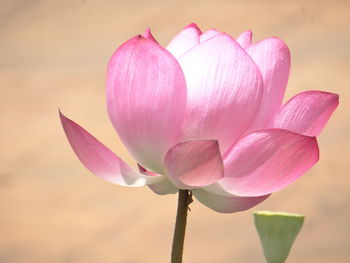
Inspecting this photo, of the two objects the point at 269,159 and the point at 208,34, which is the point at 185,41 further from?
the point at 269,159

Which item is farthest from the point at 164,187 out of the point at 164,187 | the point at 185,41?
the point at 185,41

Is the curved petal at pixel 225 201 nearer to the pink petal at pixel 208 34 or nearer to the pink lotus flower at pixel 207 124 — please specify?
the pink lotus flower at pixel 207 124

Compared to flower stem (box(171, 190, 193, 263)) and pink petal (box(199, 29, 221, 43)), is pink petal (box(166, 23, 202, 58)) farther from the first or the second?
flower stem (box(171, 190, 193, 263))

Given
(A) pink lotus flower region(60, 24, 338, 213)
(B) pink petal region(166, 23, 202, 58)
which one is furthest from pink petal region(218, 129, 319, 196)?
(B) pink petal region(166, 23, 202, 58)

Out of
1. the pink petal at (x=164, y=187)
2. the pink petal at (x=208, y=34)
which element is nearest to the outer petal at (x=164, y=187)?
the pink petal at (x=164, y=187)

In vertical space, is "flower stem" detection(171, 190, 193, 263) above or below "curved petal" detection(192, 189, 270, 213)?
below
